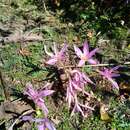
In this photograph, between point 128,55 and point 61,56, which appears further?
point 128,55

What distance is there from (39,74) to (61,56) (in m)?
1.38

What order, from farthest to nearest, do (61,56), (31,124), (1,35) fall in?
1. (1,35)
2. (31,124)
3. (61,56)

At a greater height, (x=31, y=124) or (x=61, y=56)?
(x=61, y=56)

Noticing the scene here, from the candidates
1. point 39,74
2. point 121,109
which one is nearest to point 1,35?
point 39,74

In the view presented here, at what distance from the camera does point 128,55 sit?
3.82 meters

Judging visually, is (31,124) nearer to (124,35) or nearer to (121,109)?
(121,109)

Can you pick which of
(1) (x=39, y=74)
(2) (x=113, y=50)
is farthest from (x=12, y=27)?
(2) (x=113, y=50)

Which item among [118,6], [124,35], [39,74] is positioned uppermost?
[118,6]

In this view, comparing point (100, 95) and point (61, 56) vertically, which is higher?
point (61, 56)

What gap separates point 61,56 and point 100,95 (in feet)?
4.06

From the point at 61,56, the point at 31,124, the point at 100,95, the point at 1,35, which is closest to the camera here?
the point at 61,56

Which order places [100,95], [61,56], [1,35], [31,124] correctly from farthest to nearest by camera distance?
1. [1,35]
2. [100,95]
3. [31,124]
4. [61,56]

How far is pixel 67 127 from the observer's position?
315cm

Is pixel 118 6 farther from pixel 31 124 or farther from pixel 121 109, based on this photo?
pixel 31 124
